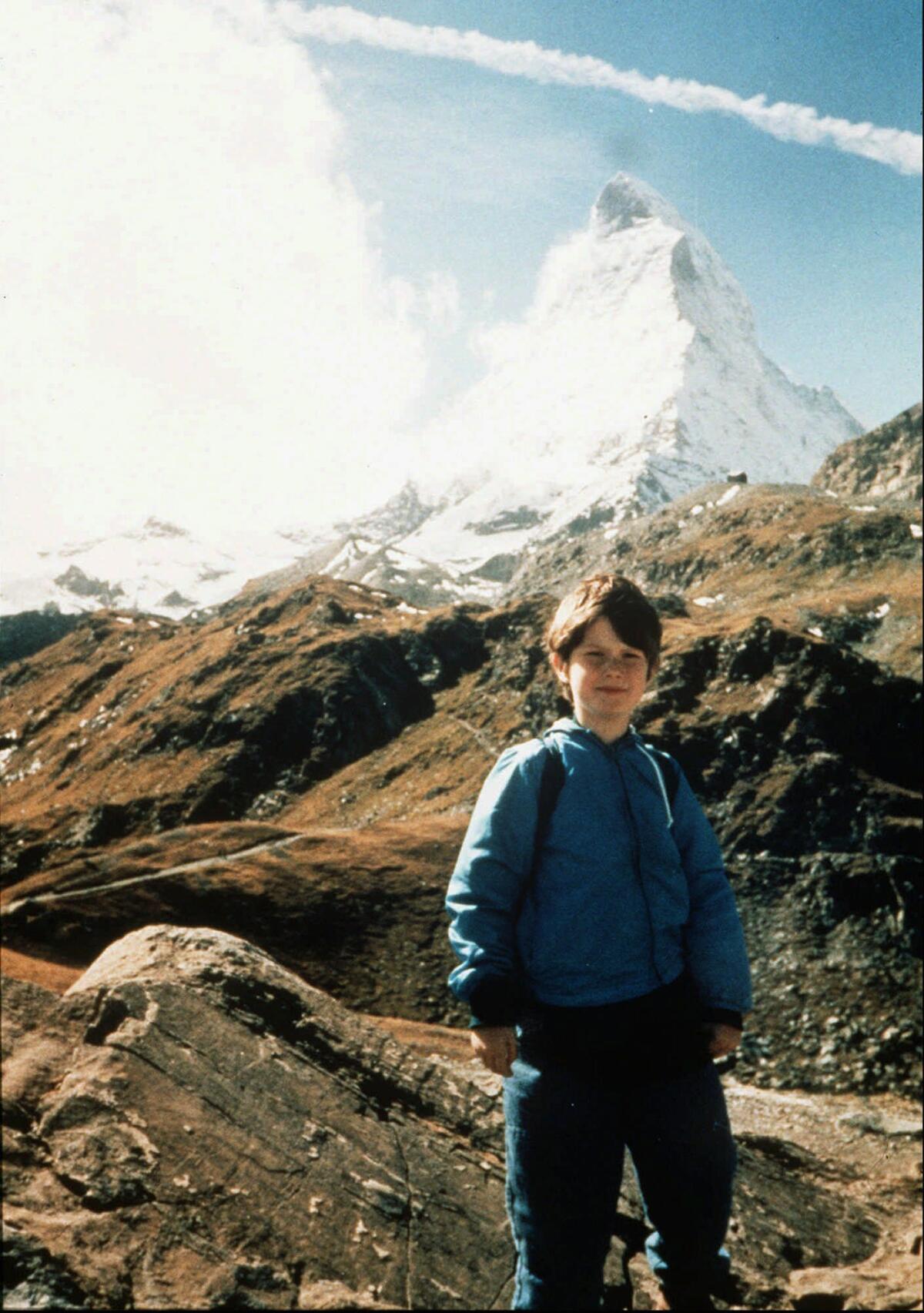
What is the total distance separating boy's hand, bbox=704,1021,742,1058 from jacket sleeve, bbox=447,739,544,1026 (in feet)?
4.47

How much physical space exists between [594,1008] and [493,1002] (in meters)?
0.72

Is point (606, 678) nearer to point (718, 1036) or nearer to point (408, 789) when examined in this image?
point (718, 1036)

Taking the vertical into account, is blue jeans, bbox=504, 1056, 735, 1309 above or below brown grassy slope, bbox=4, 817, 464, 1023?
above

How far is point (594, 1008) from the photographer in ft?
15.9

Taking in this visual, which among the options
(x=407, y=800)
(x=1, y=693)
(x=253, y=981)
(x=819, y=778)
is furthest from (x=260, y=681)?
(x=253, y=981)

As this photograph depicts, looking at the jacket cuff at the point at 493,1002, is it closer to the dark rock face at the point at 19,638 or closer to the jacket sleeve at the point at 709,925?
the jacket sleeve at the point at 709,925

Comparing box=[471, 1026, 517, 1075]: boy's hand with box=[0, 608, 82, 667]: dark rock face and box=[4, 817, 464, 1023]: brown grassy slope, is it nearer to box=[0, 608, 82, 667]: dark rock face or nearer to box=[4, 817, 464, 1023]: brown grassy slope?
box=[0, 608, 82, 667]: dark rock face

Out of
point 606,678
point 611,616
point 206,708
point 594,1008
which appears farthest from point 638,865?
point 206,708

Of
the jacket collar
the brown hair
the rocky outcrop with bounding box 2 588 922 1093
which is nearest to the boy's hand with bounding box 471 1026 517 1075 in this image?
the jacket collar

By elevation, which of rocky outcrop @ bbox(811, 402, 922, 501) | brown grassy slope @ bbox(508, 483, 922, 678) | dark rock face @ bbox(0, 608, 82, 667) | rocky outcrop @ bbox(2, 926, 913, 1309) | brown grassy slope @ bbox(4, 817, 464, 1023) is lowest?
brown grassy slope @ bbox(4, 817, 464, 1023)

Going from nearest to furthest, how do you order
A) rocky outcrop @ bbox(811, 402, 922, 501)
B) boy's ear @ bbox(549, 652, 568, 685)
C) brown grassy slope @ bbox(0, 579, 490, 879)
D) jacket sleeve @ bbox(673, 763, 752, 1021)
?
jacket sleeve @ bbox(673, 763, 752, 1021) < boy's ear @ bbox(549, 652, 568, 685) < brown grassy slope @ bbox(0, 579, 490, 879) < rocky outcrop @ bbox(811, 402, 922, 501)

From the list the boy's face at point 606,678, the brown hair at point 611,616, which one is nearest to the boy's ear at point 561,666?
the brown hair at point 611,616

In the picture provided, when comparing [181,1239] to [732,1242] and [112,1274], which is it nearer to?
[112,1274]

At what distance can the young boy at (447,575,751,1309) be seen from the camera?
4.68 m
